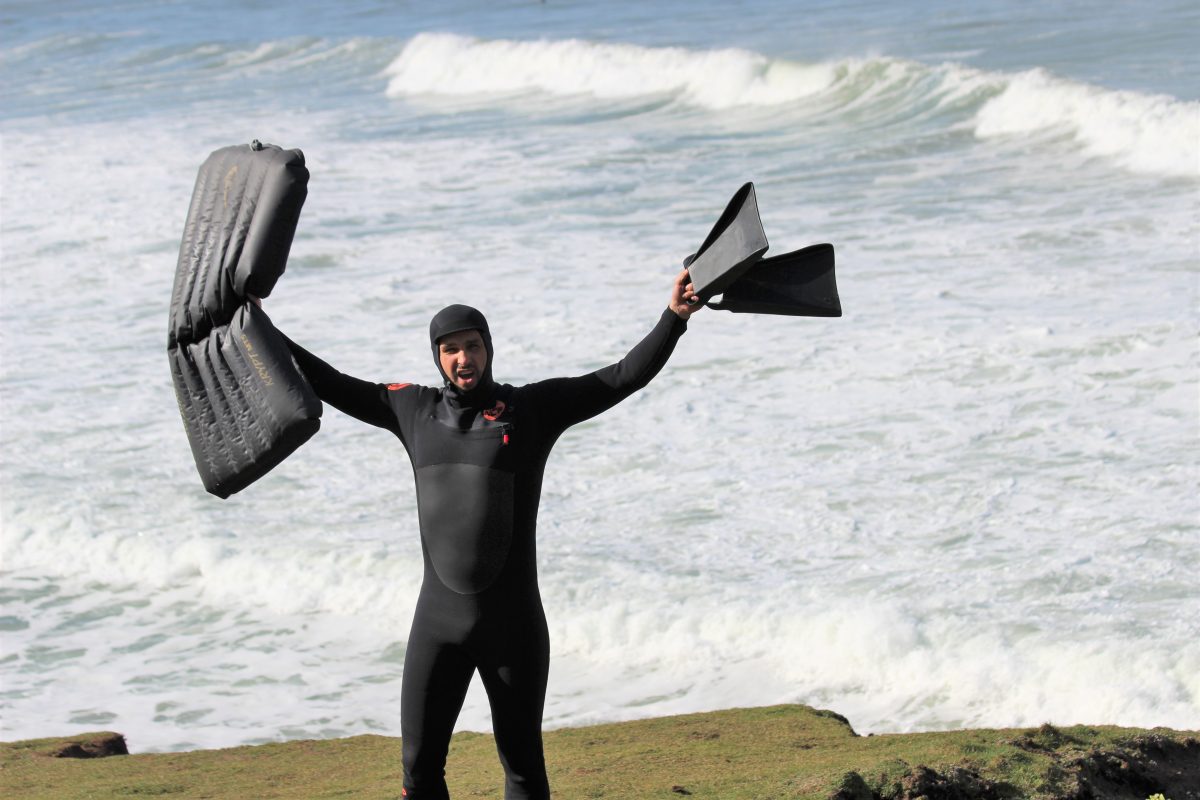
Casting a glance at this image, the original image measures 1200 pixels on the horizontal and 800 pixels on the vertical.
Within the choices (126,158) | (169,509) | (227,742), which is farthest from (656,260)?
(126,158)

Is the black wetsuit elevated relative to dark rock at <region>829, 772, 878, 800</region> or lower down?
elevated

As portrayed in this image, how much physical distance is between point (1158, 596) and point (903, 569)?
141 cm

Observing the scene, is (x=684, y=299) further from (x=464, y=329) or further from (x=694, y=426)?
(x=694, y=426)

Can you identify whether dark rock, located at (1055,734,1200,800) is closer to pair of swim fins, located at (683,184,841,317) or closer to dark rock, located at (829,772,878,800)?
dark rock, located at (829,772,878,800)

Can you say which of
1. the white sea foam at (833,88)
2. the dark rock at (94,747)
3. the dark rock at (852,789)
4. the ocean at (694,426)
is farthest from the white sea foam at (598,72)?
the dark rock at (852,789)

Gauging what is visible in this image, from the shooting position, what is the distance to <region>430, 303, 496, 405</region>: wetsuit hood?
4562 mm

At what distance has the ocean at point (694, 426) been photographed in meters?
8.12

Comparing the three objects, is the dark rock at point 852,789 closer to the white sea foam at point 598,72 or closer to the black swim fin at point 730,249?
the black swim fin at point 730,249

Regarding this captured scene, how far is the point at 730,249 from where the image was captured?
446 centimetres

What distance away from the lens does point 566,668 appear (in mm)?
8320

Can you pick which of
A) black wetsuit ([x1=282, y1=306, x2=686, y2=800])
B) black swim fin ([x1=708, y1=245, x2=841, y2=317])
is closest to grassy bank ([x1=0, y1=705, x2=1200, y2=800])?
black wetsuit ([x1=282, y1=306, x2=686, y2=800])

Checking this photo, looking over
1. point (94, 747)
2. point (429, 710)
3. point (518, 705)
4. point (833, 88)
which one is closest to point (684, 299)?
point (518, 705)

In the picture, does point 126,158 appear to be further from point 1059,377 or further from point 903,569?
point 903,569

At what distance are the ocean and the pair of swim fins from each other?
3.43 metres
